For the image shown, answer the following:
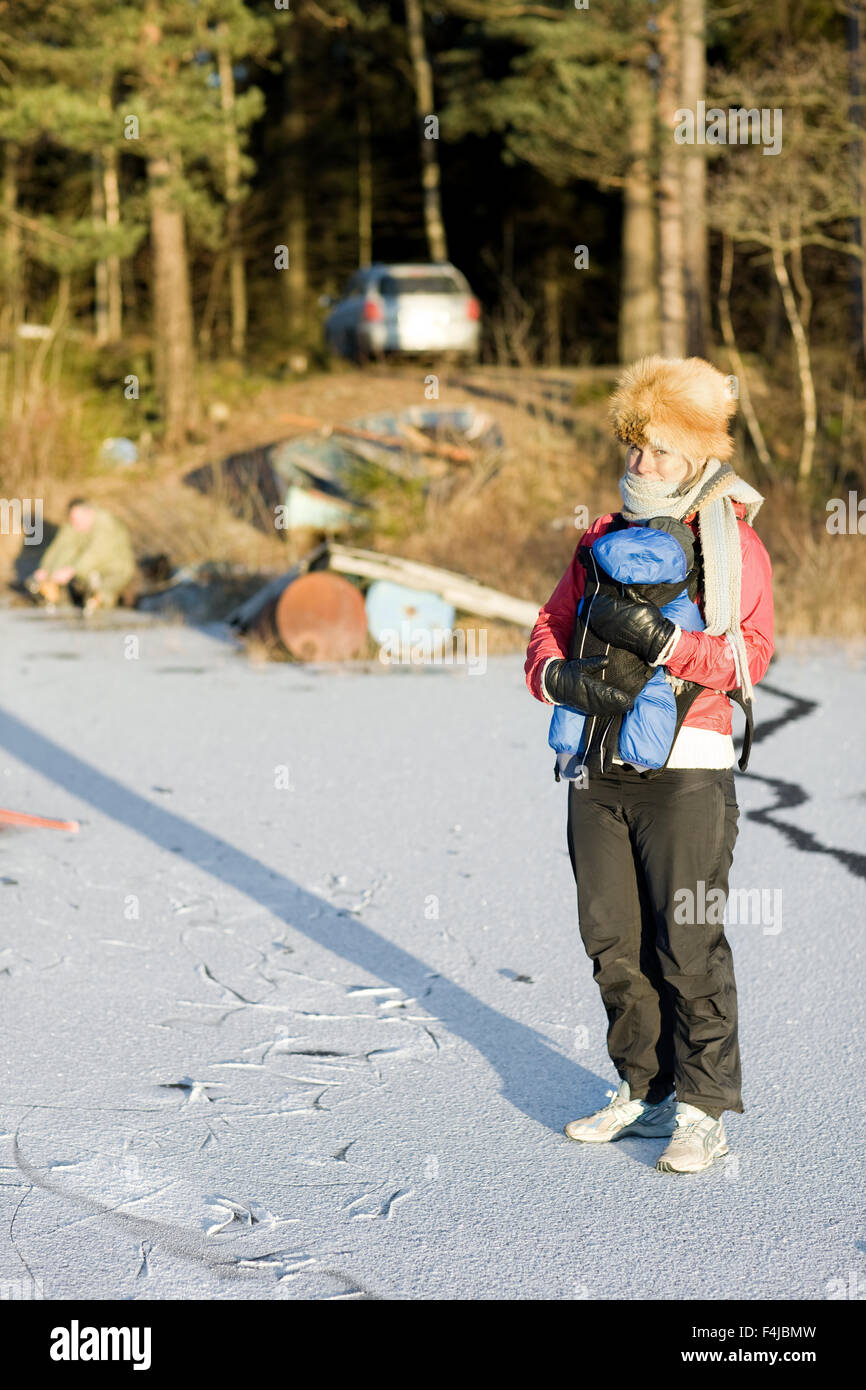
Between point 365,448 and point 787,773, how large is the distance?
8.77 m

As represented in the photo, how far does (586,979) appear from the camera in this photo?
472cm

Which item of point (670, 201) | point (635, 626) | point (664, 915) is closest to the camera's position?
point (635, 626)

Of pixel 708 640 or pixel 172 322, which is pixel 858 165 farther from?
pixel 708 640

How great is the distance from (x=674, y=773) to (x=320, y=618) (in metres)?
8.04

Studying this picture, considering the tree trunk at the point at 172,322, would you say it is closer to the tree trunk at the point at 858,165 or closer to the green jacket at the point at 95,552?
the green jacket at the point at 95,552

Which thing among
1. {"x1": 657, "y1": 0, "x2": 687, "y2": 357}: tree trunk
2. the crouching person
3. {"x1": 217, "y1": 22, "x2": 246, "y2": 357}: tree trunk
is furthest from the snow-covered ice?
{"x1": 217, "y1": 22, "x2": 246, "y2": 357}: tree trunk

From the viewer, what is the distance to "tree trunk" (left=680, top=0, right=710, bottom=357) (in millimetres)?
18109

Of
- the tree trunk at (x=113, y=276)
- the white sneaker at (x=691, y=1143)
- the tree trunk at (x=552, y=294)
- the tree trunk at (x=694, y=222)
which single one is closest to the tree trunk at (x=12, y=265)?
the tree trunk at (x=694, y=222)

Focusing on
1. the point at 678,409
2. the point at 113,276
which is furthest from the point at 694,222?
the point at 113,276

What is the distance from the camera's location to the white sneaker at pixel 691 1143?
3367mm

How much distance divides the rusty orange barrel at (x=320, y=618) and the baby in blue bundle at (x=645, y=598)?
7993 mm

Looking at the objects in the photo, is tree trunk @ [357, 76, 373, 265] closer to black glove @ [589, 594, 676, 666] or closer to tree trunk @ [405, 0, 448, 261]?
tree trunk @ [405, 0, 448, 261]

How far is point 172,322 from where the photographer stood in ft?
68.6

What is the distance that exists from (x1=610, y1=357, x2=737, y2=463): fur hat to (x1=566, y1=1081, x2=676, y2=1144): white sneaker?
1.43 metres
